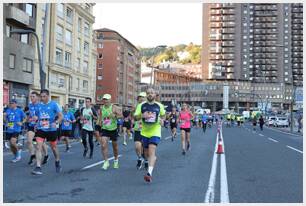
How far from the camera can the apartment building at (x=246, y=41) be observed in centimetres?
13225

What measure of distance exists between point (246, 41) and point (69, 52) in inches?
3636

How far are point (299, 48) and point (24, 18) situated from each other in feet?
392

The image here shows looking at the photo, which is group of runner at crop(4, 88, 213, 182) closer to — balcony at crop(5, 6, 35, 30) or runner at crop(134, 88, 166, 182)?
runner at crop(134, 88, 166, 182)

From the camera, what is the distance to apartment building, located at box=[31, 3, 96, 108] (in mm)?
44750

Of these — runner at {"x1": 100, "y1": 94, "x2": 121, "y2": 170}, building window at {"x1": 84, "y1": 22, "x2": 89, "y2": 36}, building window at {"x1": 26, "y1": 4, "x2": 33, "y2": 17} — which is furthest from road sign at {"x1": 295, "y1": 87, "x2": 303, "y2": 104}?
runner at {"x1": 100, "y1": 94, "x2": 121, "y2": 170}

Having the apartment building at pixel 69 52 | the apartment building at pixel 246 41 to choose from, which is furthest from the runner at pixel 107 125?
the apartment building at pixel 246 41

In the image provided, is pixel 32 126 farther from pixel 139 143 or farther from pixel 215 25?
pixel 215 25

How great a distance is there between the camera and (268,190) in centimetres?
754

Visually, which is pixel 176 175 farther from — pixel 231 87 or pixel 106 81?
pixel 231 87

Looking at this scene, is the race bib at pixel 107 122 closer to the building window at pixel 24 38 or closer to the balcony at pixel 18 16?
the balcony at pixel 18 16

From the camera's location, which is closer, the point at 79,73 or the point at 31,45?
the point at 31,45

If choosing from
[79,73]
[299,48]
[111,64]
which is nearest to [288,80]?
[299,48]

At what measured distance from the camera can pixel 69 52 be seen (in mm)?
49844

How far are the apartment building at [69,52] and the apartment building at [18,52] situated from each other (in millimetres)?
2213
